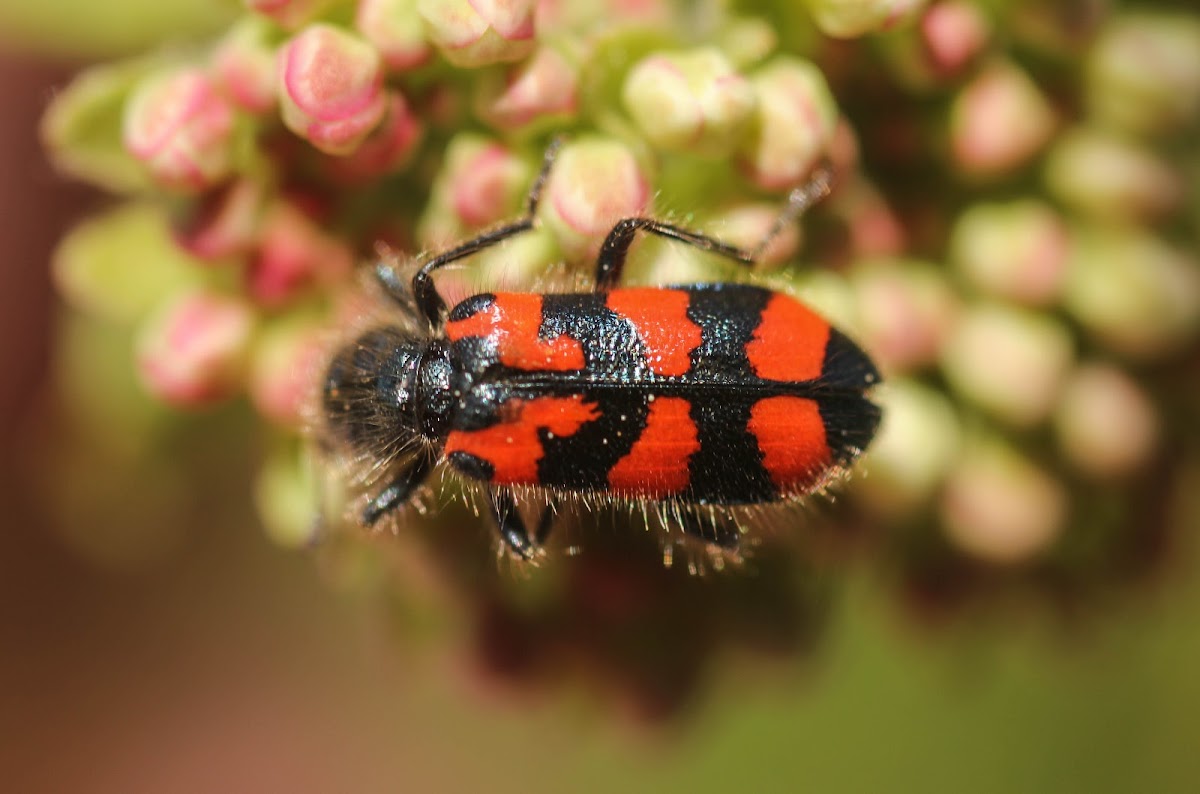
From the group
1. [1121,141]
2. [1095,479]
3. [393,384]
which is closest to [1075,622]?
[1095,479]

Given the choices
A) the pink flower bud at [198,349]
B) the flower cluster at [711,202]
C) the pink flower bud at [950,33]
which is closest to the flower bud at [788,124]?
the flower cluster at [711,202]

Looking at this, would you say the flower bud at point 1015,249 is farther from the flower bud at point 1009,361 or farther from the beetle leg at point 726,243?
the beetle leg at point 726,243

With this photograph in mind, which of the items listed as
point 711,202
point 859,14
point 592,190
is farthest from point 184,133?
point 859,14

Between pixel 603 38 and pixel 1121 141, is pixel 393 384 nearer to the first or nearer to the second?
pixel 603 38

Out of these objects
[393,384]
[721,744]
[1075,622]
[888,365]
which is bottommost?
[721,744]

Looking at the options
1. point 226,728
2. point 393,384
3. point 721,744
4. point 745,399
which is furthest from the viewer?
point 226,728

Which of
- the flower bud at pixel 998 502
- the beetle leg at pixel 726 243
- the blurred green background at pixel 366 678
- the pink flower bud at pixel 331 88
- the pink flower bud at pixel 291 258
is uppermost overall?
the pink flower bud at pixel 331 88

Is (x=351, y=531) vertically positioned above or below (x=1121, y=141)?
below
